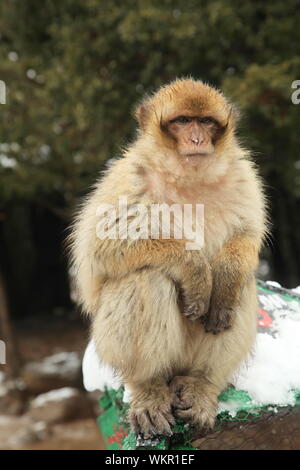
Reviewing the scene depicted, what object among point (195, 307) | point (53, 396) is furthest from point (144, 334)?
point (53, 396)

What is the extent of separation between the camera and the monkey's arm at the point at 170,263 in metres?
2.77

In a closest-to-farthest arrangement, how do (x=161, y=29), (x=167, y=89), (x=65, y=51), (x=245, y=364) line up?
(x=167, y=89) < (x=245, y=364) < (x=161, y=29) < (x=65, y=51)

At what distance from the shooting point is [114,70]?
6602mm

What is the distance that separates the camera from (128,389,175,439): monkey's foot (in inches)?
109

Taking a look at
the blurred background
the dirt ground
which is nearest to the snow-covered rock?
Answer: the blurred background

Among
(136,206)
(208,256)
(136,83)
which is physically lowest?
(208,256)

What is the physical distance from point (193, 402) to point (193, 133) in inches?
52.1

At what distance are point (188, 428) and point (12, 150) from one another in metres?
5.39

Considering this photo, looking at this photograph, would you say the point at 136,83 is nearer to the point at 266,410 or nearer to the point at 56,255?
the point at 266,410

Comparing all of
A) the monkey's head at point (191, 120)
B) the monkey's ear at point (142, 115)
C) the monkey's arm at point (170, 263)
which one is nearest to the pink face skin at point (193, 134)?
the monkey's head at point (191, 120)

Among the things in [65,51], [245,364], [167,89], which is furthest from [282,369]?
[65,51]

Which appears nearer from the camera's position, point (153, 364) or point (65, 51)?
point (153, 364)

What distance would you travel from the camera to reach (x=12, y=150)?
24.5 feet

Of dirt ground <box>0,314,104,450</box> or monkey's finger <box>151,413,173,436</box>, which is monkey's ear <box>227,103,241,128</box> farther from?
dirt ground <box>0,314,104,450</box>
